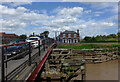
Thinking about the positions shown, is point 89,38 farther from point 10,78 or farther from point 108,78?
point 10,78

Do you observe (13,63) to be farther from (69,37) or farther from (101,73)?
(69,37)

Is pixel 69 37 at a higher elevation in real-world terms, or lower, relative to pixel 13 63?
higher

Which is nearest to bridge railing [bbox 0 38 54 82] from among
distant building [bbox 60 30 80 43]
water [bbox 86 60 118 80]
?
water [bbox 86 60 118 80]


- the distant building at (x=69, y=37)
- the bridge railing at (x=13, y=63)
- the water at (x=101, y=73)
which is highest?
the distant building at (x=69, y=37)

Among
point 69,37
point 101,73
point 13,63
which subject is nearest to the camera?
point 13,63

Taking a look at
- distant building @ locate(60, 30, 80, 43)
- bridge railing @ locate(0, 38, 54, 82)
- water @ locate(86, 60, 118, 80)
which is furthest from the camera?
distant building @ locate(60, 30, 80, 43)

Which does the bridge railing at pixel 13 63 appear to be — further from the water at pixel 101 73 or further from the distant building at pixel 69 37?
the distant building at pixel 69 37

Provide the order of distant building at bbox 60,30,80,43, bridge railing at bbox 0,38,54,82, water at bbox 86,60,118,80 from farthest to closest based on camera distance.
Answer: distant building at bbox 60,30,80,43 → water at bbox 86,60,118,80 → bridge railing at bbox 0,38,54,82

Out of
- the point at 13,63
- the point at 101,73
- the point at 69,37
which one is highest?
the point at 69,37

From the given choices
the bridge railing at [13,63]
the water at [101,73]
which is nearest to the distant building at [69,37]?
the water at [101,73]

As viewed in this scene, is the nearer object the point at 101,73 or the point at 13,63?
the point at 13,63

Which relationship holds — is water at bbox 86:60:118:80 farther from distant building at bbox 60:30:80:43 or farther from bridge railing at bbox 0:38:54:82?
distant building at bbox 60:30:80:43

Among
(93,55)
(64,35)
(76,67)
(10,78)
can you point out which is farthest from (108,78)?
(64,35)

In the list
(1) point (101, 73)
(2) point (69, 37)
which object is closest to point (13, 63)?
(1) point (101, 73)
